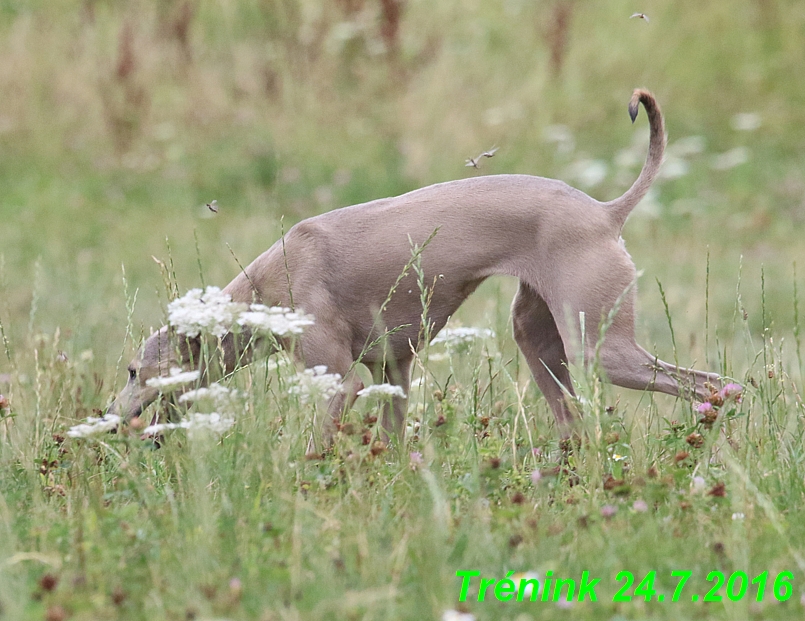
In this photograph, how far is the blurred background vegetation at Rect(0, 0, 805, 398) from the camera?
970cm

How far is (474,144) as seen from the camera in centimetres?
1059

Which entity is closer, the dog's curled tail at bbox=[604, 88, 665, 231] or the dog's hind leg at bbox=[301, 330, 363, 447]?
the dog's curled tail at bbox=[604, 88, 665, 231]

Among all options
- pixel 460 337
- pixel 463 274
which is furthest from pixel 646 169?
pixel 460 337

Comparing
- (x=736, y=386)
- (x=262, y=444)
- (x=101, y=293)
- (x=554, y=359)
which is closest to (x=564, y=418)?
(x=554, y=359)

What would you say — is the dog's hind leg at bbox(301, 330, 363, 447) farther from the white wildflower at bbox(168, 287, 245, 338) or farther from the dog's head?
the white wildflower at bbox(168, 287, 245, 338)

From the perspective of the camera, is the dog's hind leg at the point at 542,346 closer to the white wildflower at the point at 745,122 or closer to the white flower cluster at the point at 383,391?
the white flower cluster at the point at 383,391

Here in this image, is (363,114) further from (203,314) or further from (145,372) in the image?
(203,314)

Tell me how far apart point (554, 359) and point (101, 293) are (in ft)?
14.8

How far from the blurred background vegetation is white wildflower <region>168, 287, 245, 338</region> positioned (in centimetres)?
548

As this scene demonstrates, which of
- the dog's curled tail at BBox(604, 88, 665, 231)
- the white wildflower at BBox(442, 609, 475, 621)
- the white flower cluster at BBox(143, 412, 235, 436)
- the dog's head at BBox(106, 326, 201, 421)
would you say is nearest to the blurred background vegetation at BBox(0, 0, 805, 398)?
the dog's head at BBox(106, 326, 201, 421)

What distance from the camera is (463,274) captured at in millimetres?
4086

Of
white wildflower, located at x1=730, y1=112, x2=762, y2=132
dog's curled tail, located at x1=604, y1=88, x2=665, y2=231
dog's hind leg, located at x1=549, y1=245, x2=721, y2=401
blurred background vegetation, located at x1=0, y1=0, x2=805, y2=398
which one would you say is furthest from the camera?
white wildflower, located at x1=730, y1=112, x2=762, y2=132

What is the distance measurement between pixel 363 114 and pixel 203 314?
332 inches

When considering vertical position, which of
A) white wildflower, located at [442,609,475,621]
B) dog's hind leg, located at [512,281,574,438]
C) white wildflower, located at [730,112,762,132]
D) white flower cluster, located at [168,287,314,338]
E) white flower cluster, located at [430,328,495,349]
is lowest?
white wildflower, located at [730,112,762,132]
